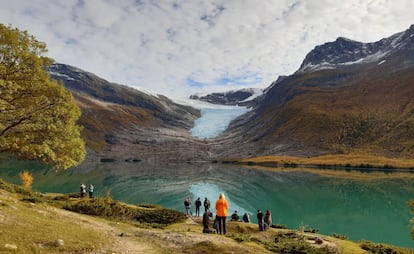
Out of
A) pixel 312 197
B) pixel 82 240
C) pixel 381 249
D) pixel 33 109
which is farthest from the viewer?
pixel 312 197

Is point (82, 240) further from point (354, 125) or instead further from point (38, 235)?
point (354, 125)

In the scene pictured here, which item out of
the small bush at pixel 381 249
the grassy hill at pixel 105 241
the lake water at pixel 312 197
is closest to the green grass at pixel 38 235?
the grassy hill at pixel 105 241

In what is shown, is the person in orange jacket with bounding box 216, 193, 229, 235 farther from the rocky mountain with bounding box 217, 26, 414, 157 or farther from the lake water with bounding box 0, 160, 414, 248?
the rocky mountain with bounding box 217, 26, 414, 157

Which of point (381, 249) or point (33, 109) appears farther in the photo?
point (381, 249)

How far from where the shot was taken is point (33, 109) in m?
23.0

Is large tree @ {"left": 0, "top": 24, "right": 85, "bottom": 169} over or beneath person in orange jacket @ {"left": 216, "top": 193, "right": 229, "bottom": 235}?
over

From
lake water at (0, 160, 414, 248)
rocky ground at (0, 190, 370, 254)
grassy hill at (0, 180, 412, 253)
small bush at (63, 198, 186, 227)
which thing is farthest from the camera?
lake water at (0, 160, 414, 248)

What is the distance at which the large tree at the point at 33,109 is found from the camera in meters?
22.0

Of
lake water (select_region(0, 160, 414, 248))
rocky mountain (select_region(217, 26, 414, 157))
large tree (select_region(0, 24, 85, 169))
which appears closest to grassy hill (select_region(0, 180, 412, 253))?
large tree (select_region(0, 24, 85, 169))

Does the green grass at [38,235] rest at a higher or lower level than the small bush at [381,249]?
higher

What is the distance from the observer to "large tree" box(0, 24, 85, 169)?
21969mm

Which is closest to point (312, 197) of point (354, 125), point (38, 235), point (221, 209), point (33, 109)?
point (221, 209)

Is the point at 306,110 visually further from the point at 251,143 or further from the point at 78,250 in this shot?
the point at 78,250

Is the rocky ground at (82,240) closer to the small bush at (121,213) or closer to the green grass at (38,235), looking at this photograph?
the green grass at (38,235)
